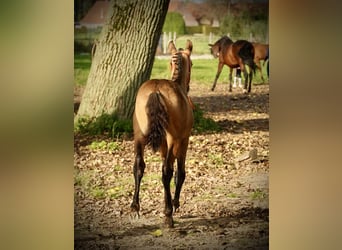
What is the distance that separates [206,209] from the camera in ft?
9.86

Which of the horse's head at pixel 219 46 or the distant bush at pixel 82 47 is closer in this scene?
the distant bush at pixel 82 47

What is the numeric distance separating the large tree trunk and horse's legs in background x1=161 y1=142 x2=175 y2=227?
10.4 inches

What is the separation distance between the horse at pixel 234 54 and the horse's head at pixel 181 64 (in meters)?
0.12

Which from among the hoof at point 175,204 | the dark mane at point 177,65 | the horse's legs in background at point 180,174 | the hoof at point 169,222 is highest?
the dark mane at point 177,65

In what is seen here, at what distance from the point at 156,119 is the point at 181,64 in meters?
0.31

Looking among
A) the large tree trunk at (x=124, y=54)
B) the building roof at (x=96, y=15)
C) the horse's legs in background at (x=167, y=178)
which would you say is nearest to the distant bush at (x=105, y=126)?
the large tree trunk at (x=124, y=54)

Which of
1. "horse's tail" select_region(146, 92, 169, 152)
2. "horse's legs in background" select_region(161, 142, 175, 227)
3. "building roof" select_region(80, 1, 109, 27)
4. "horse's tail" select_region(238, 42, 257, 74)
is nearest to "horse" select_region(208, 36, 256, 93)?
"horse's tail" select_region(238, 42, 257, 74)

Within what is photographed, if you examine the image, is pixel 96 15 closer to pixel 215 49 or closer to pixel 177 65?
pixel 177 65

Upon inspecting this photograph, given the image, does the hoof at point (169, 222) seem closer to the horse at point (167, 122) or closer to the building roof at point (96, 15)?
the horse at point (167, 122)

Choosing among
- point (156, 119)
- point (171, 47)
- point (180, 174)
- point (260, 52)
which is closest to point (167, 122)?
point (156, 119)

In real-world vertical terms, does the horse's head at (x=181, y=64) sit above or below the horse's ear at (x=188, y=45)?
below

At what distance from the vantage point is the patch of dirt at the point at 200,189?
2.93 meters
